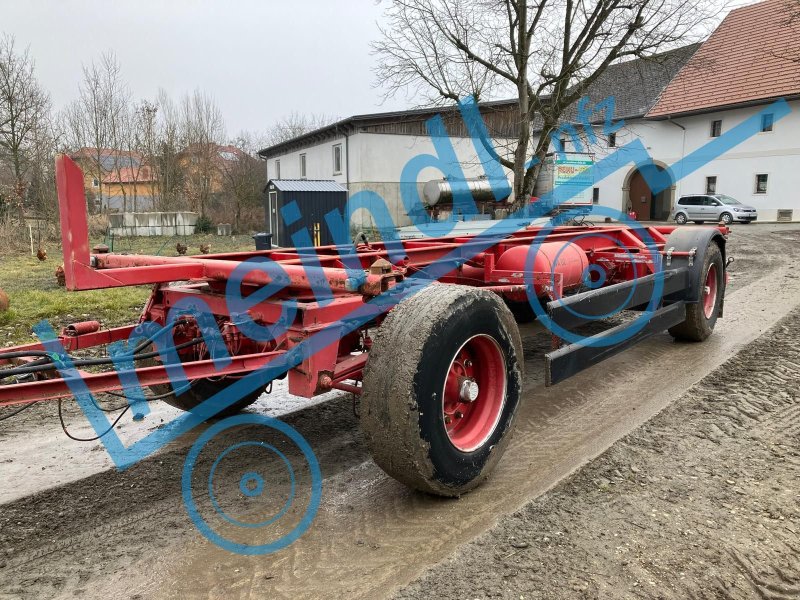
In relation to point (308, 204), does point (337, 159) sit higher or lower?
higher

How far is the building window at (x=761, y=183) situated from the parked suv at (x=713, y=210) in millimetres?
1593

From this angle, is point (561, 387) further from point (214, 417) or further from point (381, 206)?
point (381, 206)

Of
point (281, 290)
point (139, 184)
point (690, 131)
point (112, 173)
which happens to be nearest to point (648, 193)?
point (690, 131)

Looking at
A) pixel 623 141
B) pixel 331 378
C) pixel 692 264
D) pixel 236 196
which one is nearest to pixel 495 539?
pixel 331 378

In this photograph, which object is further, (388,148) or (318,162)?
(318,162)

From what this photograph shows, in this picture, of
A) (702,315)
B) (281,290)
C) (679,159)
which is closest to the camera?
(281,290)

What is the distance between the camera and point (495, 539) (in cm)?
296

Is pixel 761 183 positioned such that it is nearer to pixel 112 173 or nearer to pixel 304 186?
pixel 304 186

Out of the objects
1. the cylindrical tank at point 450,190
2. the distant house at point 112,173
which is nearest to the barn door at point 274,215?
the cylindrical tank at point 450,190

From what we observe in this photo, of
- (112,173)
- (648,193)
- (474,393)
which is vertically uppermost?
(112,173)

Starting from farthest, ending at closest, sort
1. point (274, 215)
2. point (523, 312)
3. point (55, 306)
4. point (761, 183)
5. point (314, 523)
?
point (761, 183) < point (274, 215) < point (55, 306) < point (523, 312) < point (314, 523)

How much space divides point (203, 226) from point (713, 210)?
25.2m

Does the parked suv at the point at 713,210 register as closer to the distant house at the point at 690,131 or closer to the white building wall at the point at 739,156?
the white building wall at the point at 739,156

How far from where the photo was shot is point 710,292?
6.84m
